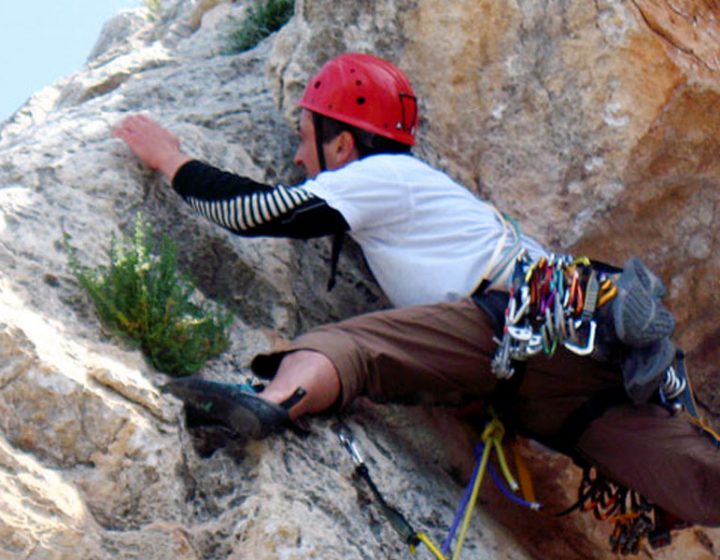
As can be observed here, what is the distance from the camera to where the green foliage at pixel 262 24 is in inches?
291

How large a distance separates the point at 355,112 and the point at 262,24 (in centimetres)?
206

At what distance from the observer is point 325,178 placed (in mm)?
5148

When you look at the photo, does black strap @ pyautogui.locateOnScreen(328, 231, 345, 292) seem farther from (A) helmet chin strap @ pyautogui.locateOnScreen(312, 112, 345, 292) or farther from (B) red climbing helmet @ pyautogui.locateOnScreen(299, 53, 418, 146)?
(B) red climbing helmet @ pyautogui.locateOnScreen(299, 53, 418, 146)

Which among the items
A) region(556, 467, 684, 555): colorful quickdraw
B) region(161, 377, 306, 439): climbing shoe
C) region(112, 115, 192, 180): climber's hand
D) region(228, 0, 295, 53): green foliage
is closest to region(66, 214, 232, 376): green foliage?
region(161, 377, 306, 439): climbing shoe

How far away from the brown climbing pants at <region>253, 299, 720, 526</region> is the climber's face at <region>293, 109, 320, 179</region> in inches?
39.1

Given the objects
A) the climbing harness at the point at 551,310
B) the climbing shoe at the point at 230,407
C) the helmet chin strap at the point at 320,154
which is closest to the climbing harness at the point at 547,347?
the climbing harness at the point at 551,310

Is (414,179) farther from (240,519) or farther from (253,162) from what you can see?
(240,519)

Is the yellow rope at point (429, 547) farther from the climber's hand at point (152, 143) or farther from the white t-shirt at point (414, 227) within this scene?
the climber's hand at point (152, 143)

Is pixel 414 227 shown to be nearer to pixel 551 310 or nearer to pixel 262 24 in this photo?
pixel 551 310

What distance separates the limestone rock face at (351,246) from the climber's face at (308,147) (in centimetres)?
27

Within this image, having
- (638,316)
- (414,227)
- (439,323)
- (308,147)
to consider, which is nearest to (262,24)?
(308,147)

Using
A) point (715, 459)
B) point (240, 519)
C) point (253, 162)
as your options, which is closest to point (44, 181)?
point (253, 162)

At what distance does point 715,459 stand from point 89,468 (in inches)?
90.5

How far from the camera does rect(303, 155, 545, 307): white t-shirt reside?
516 cm
